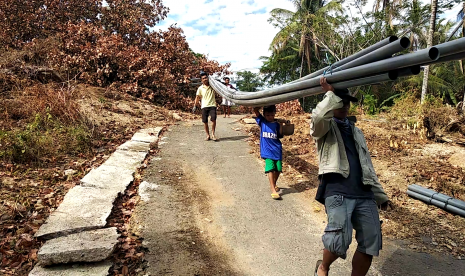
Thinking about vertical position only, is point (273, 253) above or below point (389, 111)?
below

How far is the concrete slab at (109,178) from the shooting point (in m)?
4.73

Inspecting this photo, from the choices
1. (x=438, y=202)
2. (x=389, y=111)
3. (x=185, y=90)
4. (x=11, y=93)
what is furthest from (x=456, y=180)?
(x=185, y=90)

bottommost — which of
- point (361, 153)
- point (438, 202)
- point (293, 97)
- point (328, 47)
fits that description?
point (438, 202)

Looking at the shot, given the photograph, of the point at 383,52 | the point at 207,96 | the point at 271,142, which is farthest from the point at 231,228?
the point at 207,96

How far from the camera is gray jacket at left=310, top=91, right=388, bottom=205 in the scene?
2.51 metres

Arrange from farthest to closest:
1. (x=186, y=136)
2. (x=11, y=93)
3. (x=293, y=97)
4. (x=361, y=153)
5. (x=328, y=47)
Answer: (x=328, y=47), (x=186, y=136), (x=11, y=93), (x=293, y=97), (x=361, y=153)

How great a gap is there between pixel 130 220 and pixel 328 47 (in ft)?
62.7

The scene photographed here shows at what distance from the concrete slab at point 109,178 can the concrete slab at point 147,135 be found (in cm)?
211

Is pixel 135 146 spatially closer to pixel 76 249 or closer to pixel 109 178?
pixel 109 178

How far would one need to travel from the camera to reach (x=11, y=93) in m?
7.52

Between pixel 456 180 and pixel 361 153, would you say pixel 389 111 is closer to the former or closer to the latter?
pixel 456 180

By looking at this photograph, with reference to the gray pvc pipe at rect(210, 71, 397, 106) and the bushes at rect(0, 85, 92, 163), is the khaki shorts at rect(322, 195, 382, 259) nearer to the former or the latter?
the gray pvc pipe at rect(210, 71, 397, 106)

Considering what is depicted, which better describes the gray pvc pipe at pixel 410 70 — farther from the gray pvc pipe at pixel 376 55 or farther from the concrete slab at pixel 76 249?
the concrete slab at pixel 76 249

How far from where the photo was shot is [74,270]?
9.89ft
